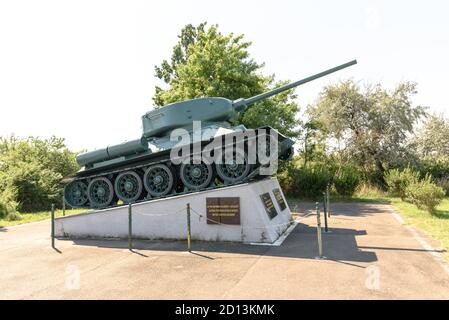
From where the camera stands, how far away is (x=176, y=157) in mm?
10672

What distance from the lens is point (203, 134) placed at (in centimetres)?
1072

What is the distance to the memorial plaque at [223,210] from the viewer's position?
913cm

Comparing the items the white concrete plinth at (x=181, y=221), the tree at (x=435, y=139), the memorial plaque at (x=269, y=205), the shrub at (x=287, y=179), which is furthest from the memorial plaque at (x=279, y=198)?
the tree at (x=435, y=139)

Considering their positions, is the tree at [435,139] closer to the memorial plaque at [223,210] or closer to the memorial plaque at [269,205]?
the memorial plaque at [269,205]

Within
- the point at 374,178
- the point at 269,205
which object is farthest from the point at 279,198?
the point at 374,178

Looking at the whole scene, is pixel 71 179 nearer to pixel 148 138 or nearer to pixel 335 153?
pixel 148 138

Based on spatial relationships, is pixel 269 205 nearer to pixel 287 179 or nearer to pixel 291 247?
pixel 291 247

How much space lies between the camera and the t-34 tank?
33.6ft

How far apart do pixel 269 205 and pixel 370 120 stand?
20.1 meters

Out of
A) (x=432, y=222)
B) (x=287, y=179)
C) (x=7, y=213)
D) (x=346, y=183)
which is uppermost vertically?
(x=287, y=179)

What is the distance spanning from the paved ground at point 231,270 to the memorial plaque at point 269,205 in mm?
814
